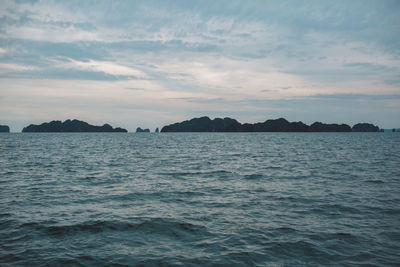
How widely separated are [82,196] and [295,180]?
56.3 ft

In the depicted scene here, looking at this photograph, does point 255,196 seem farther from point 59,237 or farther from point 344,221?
point 59,237

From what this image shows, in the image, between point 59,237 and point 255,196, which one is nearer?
point 59,237

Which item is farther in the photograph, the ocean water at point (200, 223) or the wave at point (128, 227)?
the wave at point (128, 227)

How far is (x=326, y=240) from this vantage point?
1005cm

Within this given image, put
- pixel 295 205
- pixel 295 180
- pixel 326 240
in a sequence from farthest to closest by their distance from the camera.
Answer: pixel 295 180, pixel 295 205, pixel 326 240

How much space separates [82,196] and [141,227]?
24.6ft

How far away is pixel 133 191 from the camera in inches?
722

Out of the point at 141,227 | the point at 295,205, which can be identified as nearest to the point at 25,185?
the point at 141,227

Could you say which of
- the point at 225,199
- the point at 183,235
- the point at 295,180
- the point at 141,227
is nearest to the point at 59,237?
the point at 141,227

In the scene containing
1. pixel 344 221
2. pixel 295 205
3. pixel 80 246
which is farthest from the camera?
pixel 295 205

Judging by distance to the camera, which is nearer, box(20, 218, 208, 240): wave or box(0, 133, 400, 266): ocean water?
box(0, 133, 400, 266): ocean water

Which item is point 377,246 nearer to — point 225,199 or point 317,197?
point 317,197

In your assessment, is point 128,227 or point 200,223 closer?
point 128,227

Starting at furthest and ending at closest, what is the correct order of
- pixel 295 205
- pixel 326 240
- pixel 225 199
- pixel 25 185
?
pixel 25 185
pixel 225 199
pixel 295 205
pixel 326 240
